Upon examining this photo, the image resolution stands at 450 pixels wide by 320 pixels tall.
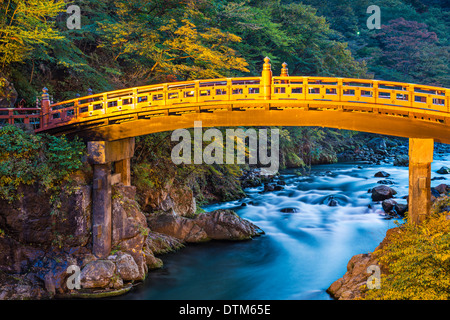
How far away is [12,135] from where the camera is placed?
50.1ft

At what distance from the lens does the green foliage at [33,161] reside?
1462 centimetres

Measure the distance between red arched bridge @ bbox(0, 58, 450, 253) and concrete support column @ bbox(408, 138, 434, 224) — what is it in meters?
0.03

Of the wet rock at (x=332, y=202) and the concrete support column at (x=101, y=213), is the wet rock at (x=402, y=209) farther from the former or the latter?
the concrete support column at (x=101, y=213)

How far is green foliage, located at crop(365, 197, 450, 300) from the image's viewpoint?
1089 centimetres

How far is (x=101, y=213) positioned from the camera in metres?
15.8

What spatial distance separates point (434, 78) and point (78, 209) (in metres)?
45.6

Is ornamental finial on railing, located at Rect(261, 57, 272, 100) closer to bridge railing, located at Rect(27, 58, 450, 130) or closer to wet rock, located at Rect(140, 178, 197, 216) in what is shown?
bridge railing, located at Rect(27, 58, 450, 130)

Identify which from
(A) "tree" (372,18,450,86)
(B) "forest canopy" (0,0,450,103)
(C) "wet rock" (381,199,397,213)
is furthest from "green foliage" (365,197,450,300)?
(A) "tree" (372,18,450,86)

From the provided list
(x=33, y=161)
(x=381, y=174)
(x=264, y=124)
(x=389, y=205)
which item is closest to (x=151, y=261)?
(x=33, y=161)

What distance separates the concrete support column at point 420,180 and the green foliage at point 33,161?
40.1 feet

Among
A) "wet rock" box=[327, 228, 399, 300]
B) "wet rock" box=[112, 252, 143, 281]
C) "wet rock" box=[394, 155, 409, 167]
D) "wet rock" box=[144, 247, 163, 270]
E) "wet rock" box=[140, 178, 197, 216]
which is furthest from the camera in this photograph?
"wet rock" box=[394, 155, 409, 167]

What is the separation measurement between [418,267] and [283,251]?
8917mm

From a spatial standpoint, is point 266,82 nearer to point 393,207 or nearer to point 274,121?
point 274,121
